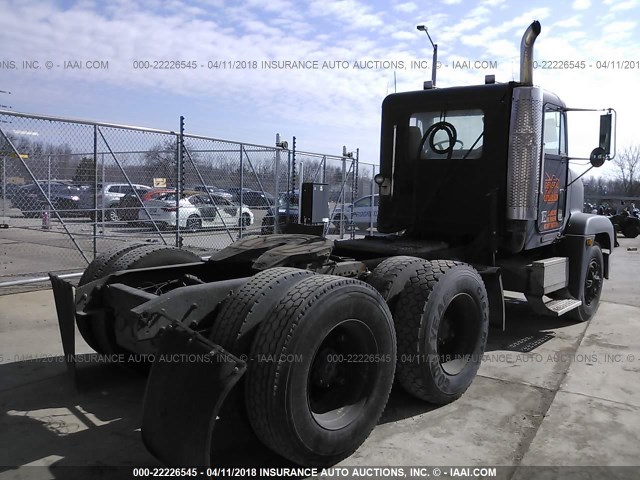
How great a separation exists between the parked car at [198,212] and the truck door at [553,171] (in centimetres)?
610

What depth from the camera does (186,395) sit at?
108 inches

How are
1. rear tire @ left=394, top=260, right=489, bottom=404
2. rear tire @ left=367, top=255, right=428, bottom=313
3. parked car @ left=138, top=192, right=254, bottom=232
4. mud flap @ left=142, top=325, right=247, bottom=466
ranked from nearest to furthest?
mud flap @ left=142, top=325, right=247, bottom=466 → rear tire @ left=394, top=260, right=489, bottom=404 → rear tire @ left=367, top=255, right=428, bottom=313 → parked car @ left=138, top=192, right=254, bottom=232

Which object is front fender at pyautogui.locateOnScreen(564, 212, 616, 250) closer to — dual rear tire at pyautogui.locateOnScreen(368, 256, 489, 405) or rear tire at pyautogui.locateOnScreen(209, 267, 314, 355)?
dual rear tire at pyautogui.locateOnScreen(368, 256, 489, 405)

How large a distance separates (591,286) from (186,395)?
637 cm

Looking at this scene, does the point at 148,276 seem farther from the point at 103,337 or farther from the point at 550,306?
the point at 550,306

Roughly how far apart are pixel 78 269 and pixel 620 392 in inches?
314

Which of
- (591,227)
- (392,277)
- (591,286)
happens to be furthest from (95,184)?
(591,286)

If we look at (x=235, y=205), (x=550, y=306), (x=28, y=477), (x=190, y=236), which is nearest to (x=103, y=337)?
(x=28, y=477)

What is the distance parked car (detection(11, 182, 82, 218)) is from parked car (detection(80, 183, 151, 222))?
6.6 inches

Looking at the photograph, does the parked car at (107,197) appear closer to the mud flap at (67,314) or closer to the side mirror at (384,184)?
the side mirror at (384,184)

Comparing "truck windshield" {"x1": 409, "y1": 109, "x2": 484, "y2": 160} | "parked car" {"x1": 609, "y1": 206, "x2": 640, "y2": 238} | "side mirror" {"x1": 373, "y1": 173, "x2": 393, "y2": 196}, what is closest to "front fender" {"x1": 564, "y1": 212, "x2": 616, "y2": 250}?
"truck windshield" {"x1": 409, "y1": 109, "x2": 484, "y2": 160}

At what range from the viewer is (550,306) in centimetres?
619

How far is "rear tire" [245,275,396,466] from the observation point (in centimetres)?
295

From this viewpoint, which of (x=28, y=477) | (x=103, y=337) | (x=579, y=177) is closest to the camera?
(x=28, y=477)
